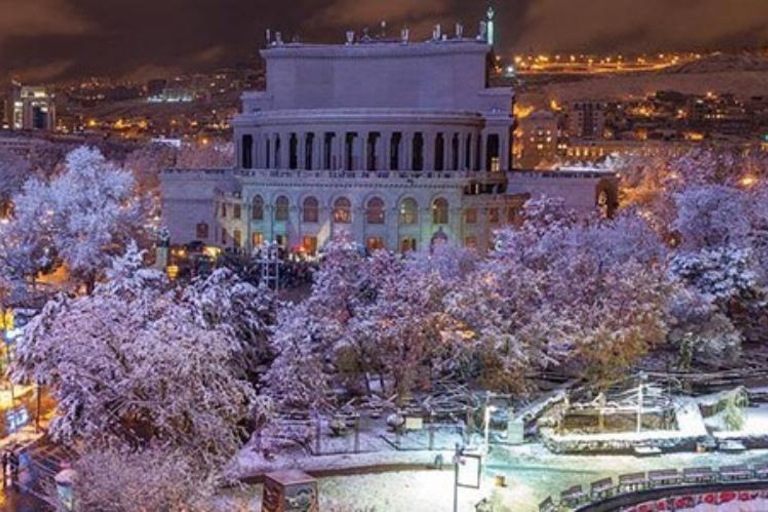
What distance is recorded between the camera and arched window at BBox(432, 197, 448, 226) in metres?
66.2

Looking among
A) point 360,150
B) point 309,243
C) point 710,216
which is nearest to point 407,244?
point 309,243

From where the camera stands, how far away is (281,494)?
71.8 feet

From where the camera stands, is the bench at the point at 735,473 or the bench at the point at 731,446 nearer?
the bench at the point at 735,473

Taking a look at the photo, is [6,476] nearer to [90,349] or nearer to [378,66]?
[90,349]

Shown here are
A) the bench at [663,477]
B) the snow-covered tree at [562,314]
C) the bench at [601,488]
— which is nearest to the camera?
the bench at [601,488]

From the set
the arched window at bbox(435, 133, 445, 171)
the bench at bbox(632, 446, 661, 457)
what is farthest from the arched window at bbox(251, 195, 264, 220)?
the bench at bbox(632, 446, 661, 457)

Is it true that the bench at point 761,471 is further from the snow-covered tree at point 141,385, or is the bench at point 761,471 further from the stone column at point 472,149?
the stone column at point 472,149

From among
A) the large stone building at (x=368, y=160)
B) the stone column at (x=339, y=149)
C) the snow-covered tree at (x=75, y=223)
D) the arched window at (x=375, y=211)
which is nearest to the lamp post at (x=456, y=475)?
the snow-covered tree at (x=75, y=223)

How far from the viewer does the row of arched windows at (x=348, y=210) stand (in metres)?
66.2

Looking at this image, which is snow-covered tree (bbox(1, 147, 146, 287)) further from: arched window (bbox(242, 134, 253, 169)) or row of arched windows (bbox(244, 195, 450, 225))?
arched window (bbox(242, 134, 253, 169))

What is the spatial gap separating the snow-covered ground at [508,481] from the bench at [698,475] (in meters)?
2.10

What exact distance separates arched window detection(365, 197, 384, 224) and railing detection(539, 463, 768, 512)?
131 feet

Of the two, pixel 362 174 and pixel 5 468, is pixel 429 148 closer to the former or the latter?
pixel 362 174

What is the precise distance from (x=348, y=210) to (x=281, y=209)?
447cm
